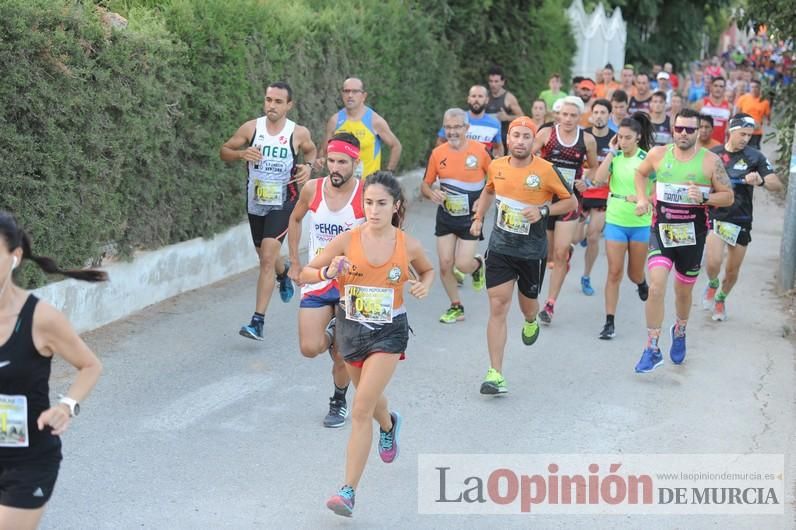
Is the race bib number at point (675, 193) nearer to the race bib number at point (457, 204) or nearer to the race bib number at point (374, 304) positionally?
the race bib number at point (457, 204)

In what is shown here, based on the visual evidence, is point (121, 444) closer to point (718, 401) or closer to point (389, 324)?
point (389, 324)

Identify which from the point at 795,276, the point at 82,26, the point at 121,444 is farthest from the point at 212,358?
the point at 795,276

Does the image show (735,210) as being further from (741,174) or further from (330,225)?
(330,225)

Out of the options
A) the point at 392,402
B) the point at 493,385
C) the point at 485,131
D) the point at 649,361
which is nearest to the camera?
the point at 392,402

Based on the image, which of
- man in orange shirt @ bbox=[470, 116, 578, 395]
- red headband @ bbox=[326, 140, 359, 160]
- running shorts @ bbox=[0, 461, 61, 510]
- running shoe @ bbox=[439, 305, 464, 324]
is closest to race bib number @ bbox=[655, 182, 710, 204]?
man in orange shirt @ bbox=[470, 116, 578, 395]

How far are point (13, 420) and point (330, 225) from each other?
11.0 feet

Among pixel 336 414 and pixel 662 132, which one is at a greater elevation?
pixel 662 132

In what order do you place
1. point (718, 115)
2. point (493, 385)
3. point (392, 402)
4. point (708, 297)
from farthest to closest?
point (718, 115) < point (708, 297) < point (493, 385) < point (392, 402)

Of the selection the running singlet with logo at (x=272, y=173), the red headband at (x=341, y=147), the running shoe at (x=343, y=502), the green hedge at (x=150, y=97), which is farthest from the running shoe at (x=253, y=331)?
the running shoe at (x=343, y=502)

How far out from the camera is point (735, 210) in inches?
438

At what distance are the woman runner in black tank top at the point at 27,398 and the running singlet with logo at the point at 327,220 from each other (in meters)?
3.03

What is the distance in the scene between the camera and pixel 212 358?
9242mm

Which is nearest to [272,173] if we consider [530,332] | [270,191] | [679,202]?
[270,191]

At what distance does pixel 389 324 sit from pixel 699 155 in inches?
153
